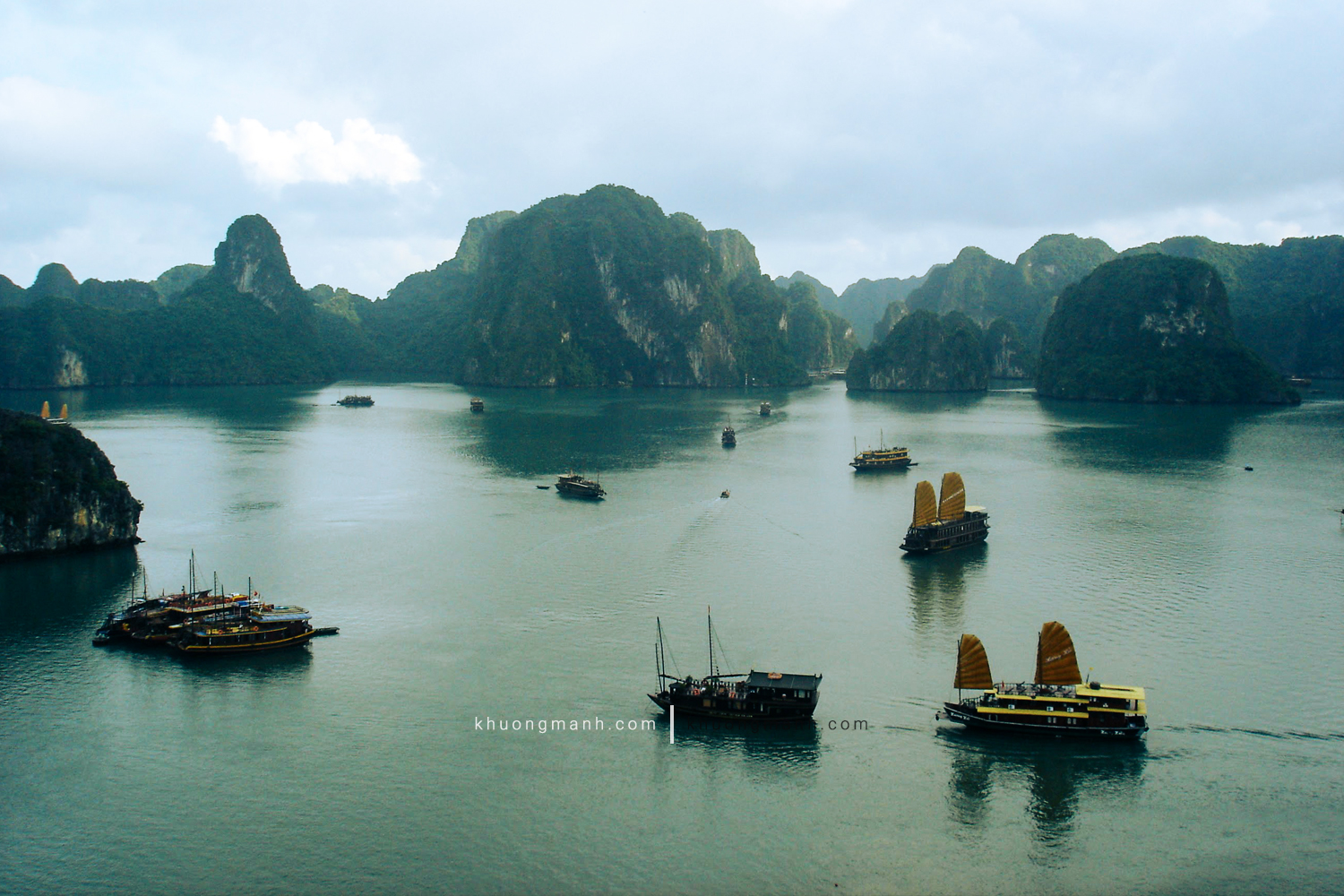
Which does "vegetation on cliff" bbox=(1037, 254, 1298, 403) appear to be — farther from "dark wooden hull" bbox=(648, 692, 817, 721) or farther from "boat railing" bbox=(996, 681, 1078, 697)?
"dark wooden hull" bbox=(648, 692, 817, 721)

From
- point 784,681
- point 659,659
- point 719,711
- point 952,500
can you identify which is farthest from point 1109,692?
point 952,500

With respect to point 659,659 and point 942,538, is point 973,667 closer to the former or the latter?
point 659,659

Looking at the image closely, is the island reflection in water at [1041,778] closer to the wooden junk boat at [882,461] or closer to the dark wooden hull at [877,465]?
the wooden junk boat at [882,461]

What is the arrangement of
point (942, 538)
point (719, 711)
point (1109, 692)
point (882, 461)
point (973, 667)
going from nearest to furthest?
point (1109, 692)
point (973, 667)
point (719, 711)
point (942, 538)
point (882, 461)

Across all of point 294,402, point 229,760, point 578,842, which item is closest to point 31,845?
point 229,760

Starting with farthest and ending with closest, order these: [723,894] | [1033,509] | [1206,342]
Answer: [1206,342] → [1033,509] → [723,894]

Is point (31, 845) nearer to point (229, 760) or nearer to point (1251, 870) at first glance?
point (229, 760)
